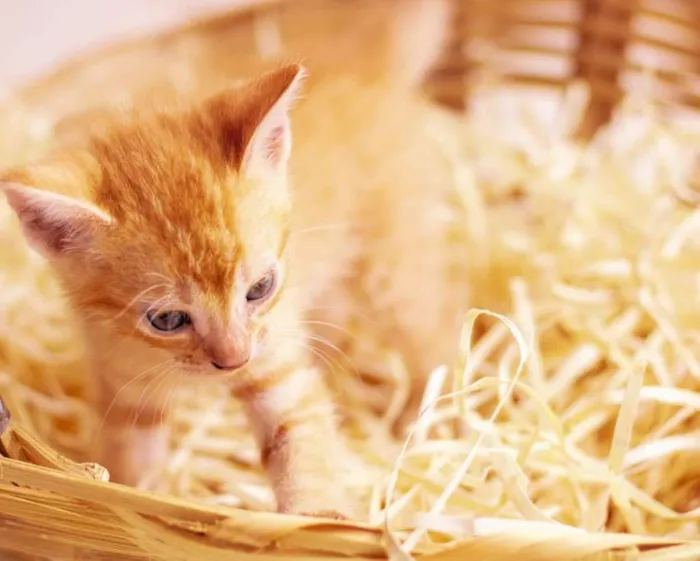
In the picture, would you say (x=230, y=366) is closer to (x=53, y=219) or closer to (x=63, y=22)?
(x=53, y=219)

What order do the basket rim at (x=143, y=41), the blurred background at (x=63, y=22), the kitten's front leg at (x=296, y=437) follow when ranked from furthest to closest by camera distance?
the blurred background at (x=63, y=22) < the basket rim at (x=143, y=41) < the kitten's front leg at (x=296, y=437)

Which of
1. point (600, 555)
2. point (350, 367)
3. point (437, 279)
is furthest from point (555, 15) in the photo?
point (600, 555)

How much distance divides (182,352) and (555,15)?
1.30m

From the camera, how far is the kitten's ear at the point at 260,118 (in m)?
0.78

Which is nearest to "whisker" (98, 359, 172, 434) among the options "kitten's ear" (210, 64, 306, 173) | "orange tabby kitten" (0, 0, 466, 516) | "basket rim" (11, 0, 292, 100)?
"orange tabby kitten" (0, 0, 466, 516)

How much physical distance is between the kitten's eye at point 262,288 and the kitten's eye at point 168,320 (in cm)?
6

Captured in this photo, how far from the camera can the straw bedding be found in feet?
2.13

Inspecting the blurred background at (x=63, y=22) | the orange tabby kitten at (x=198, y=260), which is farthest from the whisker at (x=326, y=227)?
the blurred background at (x=63, y=22)

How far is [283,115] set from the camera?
84cm

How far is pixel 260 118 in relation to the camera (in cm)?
79

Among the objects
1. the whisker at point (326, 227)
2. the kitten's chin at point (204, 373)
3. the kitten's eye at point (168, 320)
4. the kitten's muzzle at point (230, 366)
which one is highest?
the whisker at point (326, 227)

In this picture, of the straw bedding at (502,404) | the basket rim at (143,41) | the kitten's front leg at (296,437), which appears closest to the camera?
the straw bedding at (502,404)

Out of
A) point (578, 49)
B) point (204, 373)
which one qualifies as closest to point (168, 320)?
point (204, 373)

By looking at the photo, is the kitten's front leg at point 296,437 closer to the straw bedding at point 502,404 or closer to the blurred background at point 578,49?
the straw bedding at point 502,404
